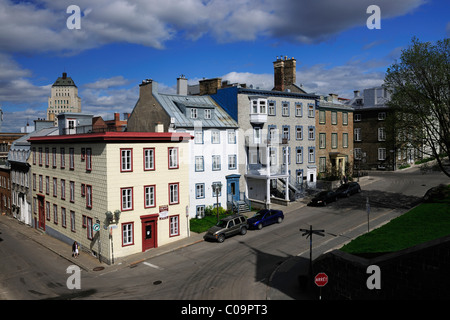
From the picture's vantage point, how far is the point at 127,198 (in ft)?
86.9

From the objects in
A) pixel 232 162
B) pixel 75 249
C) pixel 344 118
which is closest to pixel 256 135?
pixel 232 162

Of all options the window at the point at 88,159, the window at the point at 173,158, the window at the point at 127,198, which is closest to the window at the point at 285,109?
the window at the point at 173,158

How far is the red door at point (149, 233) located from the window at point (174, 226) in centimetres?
166

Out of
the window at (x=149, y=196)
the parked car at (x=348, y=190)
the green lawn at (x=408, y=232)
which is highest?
the window at (x=149, y=196)

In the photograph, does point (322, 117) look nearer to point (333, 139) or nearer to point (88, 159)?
point (333, 139)

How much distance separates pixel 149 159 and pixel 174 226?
20.6 ft

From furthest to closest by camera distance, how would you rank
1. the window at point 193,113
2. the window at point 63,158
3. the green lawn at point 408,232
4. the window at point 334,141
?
the window at point 334,141, the window at point 193,113, the window at point 63,158, the green lawn at point 408,232

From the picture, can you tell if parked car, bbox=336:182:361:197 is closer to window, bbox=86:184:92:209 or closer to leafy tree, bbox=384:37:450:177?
leafy tree, bbox=384:37:450:177

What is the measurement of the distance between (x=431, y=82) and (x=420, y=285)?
2252 centimetres

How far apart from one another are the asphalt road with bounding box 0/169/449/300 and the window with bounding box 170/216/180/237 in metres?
2.47

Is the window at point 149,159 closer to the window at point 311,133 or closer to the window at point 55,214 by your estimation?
the window at point 55,214

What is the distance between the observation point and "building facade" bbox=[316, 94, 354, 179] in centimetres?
4662

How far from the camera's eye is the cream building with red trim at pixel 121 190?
84.3 feet
